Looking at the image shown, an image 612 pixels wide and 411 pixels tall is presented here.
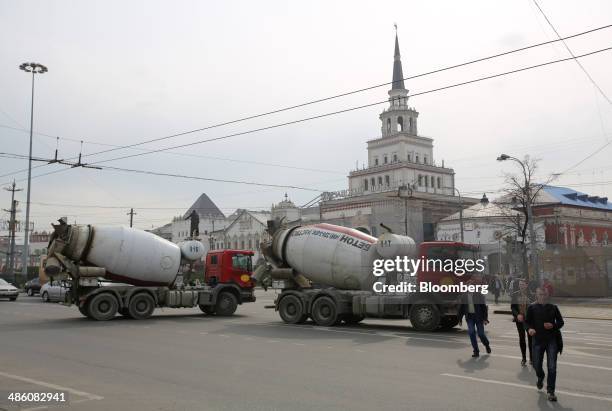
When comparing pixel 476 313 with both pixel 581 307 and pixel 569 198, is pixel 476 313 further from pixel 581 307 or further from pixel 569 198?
pixel 569 198

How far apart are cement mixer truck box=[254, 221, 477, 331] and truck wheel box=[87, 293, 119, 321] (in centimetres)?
594

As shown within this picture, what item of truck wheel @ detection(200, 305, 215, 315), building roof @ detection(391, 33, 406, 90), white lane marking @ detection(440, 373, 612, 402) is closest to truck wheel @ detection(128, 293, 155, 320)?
truck wheel @ detection(200, 305, 215, 315)

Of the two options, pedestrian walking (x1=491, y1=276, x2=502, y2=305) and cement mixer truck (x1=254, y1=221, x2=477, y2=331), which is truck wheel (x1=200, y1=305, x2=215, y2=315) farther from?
pedestrian walking (x1=491, y1=276, x2=502, y2=305)

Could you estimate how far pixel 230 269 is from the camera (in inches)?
993

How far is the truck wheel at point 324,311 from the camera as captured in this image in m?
19.0

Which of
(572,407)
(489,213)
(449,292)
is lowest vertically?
(572,407)

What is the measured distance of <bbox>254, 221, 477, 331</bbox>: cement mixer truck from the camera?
55.8 feet

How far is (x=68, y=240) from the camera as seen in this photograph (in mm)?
21078

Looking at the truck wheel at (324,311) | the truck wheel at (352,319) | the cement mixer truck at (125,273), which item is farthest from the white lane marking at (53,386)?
the truck wheel at (352,319)

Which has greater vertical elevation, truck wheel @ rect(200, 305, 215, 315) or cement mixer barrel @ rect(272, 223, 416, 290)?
cement mixer barrel @ rect(272, 223, 416, 290)

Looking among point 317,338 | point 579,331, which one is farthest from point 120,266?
point 579,331

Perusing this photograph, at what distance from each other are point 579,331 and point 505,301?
1745 cm

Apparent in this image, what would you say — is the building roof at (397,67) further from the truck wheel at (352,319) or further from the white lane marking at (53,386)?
the white lane marking at (53,386)

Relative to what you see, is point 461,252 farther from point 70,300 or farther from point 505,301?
point 505,301
